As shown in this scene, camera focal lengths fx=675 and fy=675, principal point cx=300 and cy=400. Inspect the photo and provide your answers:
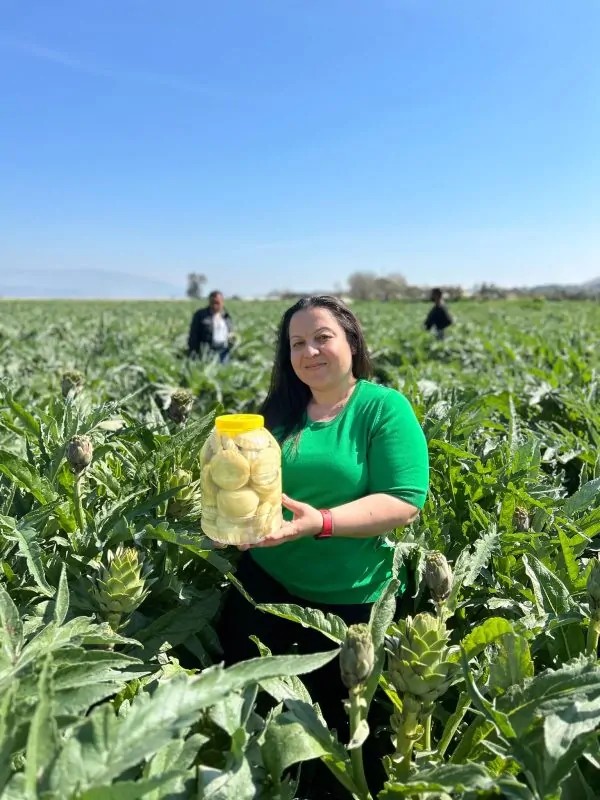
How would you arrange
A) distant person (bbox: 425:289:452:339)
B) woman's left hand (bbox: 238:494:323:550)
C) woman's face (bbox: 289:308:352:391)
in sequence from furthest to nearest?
distant person (bbox: 425:289:452:339)
woman's face (bbox: 289:308:352:391)
woman's left hand (bbox: 238:494:323:550)

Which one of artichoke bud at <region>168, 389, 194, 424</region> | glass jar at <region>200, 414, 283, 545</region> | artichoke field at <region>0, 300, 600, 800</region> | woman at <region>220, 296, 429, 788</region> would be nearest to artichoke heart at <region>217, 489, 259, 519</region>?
glass jar at <region>200, 414, 283, 545</region>

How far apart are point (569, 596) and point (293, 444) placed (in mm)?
905

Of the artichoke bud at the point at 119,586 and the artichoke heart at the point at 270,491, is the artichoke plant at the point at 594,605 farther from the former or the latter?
the artichoke bud at the point at 119,586

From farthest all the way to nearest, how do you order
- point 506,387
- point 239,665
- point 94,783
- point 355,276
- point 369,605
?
1. point 355,276
2. point 506,387
3. point 369,605
4. point 239,665
5. point 94,783

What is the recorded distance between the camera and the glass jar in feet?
5.00

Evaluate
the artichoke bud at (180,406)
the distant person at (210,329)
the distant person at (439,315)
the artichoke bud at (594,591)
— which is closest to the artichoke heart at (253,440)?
the artichoke bud at (594,591)

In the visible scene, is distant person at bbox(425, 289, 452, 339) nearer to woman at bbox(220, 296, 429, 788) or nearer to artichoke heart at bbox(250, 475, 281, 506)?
woman at bbox(220, 296, 429, 788)

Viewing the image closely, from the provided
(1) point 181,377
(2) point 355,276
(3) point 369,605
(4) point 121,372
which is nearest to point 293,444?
(3) point 369,605

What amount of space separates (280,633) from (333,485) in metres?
0.56

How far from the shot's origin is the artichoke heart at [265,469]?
154 centimetres

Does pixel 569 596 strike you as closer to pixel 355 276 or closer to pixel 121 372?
pixel 121 372

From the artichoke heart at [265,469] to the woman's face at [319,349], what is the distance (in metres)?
0.56

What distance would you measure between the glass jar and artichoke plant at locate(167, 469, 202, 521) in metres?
0.60

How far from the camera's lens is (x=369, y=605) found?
211 cm
